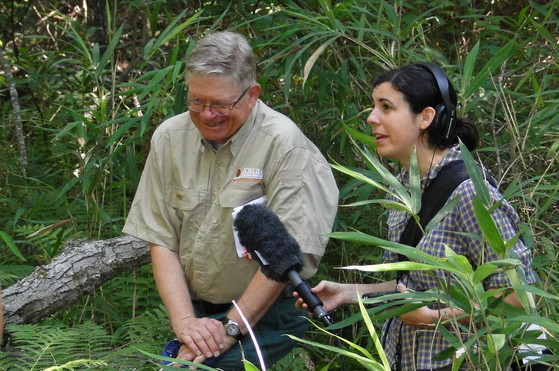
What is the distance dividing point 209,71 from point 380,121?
65 cm

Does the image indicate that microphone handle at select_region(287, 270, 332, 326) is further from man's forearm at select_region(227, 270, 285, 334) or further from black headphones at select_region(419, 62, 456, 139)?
black headphones at select_region(419, 62, 456, 139)

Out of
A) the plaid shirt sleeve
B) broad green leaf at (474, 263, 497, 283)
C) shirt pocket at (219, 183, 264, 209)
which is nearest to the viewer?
broad green leaf at (474, 263, 497, 283)

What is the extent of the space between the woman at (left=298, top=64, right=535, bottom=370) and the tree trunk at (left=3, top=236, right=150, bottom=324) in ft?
5.60

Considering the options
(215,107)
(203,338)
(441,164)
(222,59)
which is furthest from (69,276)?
(441,164)

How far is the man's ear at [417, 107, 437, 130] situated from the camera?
2895mm

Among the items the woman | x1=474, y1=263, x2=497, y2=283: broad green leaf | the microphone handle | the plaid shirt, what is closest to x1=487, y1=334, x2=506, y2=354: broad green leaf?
x1=474, y1=263, x2=497, y2=283: broad green leaf

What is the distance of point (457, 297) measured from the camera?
2264 mm

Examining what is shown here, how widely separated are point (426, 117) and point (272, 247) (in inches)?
26.8

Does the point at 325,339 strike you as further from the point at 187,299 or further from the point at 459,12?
the point at 459,12

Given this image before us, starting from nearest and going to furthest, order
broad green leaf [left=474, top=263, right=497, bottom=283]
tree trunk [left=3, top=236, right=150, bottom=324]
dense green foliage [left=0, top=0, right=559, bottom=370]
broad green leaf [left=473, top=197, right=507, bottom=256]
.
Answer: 1. broad green leaf [left=474, top=263, right=497, bottom=283]
2. broad green leaf [left=473, top=197, right=507, bottom=256]
3. dense green foliage [left=0, top=0, right=559, bottom=370]
4. tree trunk [left=3, top=236, right=150, bottom=324]

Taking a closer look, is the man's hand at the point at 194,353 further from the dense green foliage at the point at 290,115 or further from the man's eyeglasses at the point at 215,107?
the man's eyeglasses at the point at 215,107

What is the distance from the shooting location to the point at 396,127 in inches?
115

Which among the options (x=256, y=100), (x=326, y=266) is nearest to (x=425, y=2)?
(x=326, y=266)

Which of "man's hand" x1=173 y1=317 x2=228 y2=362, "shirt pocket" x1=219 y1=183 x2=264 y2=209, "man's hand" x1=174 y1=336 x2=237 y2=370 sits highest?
"shirt pocket" x1=219 y1=183 x2=264 y2=209
